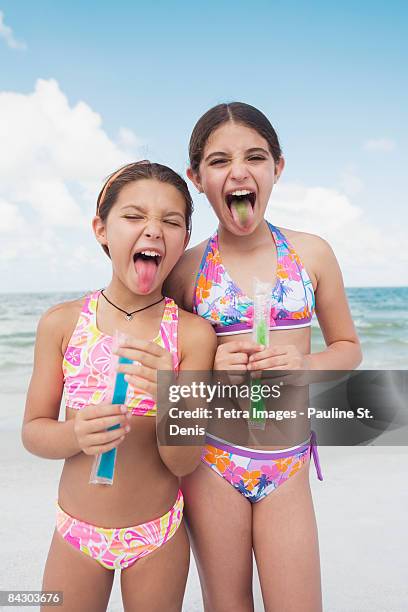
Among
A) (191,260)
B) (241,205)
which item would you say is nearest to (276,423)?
(191,260)

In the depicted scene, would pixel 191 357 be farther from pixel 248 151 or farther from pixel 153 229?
pixel 248 151

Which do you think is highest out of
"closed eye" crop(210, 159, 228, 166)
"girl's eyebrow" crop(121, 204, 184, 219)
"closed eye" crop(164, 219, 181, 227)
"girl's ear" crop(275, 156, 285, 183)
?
"girl's ear" crop(275, 156, 285, 183)

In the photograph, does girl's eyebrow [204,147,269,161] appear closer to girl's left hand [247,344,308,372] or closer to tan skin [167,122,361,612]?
tan skin [167,122,361,612]

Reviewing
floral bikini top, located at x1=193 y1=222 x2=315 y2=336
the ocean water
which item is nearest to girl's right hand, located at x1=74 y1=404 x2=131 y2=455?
floral bikini top, located at x1=193 y1=222 x2=315 y2=336

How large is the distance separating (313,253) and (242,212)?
0.35 meters

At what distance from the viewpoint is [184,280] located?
2230mm

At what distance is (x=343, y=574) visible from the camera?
3.26 m

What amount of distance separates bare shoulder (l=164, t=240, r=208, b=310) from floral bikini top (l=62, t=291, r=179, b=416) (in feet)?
0.86

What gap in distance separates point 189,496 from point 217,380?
0.48 meters

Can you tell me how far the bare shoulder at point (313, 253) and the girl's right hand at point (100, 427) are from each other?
3.20ft

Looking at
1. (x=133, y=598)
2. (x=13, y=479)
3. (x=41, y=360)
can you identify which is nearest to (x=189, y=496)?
(x=133, y=598)

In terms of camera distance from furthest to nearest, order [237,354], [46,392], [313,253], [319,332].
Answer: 1. [319,332]
2. [313,253]
3. [46,392]
4. [237,354]

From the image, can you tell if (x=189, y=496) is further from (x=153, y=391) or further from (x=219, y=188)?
(x=219, y=188)

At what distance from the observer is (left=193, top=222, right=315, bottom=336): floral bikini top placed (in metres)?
2.11
